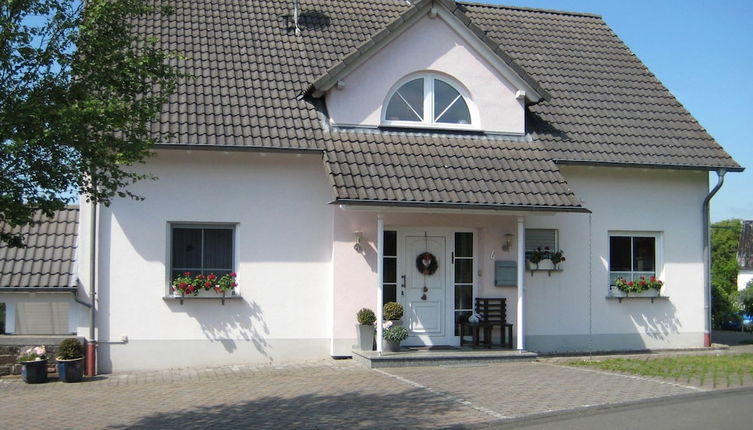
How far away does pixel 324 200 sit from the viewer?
1522 cm

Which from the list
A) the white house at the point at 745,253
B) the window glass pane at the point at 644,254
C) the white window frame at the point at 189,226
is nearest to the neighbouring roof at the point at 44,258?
the white window frame at the point at 189,226

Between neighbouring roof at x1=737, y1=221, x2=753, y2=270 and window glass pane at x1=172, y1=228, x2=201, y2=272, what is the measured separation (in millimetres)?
46109

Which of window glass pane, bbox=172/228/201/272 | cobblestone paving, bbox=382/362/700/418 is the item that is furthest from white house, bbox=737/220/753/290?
window glass pane, bbox=172/228/201/272

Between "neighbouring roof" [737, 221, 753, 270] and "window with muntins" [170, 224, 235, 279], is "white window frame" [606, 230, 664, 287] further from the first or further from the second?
"neighbouring roof" [737, 221, 753, 270]

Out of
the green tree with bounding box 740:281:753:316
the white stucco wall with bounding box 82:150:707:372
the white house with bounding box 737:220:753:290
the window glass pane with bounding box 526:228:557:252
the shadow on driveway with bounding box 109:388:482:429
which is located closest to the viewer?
the shadow on driveway with bounding box 109:388:482:429

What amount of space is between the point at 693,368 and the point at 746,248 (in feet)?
144

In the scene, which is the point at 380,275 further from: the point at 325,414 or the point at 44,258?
the point at 44,258

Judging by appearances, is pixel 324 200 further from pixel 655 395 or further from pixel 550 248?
pixel 655 395

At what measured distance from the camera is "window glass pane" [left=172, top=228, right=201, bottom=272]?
1481cm

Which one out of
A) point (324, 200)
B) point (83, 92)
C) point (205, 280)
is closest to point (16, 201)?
point (83, 92)

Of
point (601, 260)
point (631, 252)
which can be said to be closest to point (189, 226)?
point (601, 260)

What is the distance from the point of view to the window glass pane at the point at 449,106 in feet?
52.7

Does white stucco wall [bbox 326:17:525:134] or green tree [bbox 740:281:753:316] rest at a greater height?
white stucco wall [bbox 326:17:525:134]

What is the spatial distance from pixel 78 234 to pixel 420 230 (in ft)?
20.9
